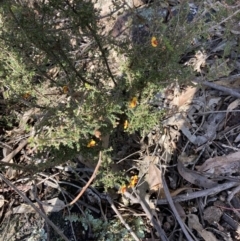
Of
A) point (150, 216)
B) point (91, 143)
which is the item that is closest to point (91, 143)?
point (91, 143)

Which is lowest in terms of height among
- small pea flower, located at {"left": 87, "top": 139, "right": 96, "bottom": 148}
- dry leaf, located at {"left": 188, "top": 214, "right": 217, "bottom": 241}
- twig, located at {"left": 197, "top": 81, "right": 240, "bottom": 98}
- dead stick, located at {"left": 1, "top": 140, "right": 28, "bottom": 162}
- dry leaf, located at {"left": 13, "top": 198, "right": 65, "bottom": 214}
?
dry leaf, located at {"left": 188, "top": 214, "right": 217, "bottom": 241}

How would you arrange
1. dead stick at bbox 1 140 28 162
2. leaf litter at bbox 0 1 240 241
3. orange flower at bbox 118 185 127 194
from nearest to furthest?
orange flower at bbox 118 185 127 194, leaf litter at bbox 0 1 240 241, dead stick at bbox 1 140 28 162

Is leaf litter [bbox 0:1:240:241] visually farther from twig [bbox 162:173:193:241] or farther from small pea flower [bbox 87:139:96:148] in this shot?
small pea flower [bbox 87:139:96:148]

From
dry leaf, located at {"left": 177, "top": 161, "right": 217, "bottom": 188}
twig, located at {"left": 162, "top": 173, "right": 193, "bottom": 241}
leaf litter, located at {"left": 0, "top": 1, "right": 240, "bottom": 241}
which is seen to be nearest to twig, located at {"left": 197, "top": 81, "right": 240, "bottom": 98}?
leaf litter, located at {"left": 0, "top": 1, "right": 240, "bottom": 241}

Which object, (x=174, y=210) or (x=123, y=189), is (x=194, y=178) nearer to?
(x=174, y=210)

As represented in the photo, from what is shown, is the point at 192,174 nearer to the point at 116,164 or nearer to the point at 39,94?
the point at 116,164

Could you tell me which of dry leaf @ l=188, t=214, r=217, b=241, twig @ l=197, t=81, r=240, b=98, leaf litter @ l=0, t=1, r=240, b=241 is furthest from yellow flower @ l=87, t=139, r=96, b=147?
A: twig @ l=197, t=81, r=240, b=98

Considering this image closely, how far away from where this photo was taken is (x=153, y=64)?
5.35 ft

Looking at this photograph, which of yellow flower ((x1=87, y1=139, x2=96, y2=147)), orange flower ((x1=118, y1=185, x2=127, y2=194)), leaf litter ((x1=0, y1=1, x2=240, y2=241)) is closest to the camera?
yellow flower ((x1=87, y1=139, x2=96, y2=147))

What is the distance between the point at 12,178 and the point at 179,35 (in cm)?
97

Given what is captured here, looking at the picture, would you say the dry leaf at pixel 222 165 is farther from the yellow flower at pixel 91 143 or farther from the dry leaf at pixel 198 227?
the yellow flower at pixel 91 143

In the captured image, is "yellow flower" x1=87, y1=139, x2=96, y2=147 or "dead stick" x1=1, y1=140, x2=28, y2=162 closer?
"yellow flower" x1=87, y1=139, x2=96, y2=147

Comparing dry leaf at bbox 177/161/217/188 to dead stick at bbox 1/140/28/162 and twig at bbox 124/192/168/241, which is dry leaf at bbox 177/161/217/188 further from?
dead stick at bbox 1/140/28/162

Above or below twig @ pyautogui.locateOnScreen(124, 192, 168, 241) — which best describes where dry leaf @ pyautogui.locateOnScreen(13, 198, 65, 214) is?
above
